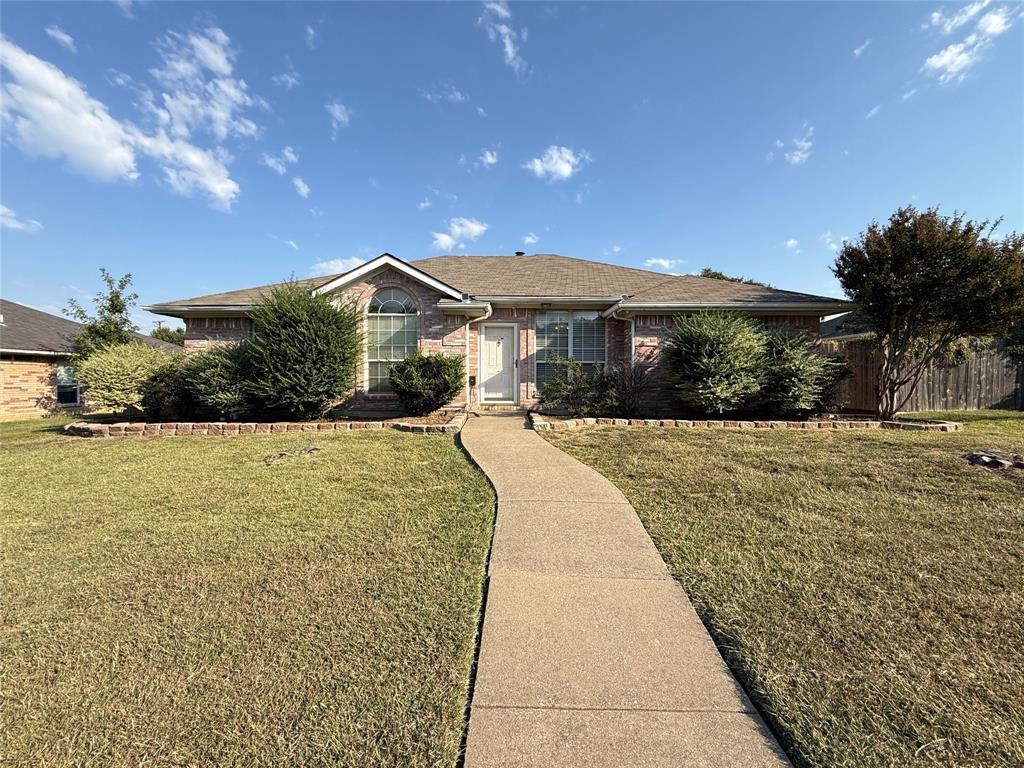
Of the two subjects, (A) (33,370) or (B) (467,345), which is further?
(A) (33,370)

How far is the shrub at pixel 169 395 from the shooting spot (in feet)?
32.5

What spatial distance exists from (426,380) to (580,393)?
3.78 m

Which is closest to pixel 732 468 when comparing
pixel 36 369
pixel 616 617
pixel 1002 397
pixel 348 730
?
pixel 616 617

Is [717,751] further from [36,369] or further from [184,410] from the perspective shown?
[36,369]

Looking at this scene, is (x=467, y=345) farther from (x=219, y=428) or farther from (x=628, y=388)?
(x=219, y=428)

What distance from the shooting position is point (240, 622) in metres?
A: 2.45

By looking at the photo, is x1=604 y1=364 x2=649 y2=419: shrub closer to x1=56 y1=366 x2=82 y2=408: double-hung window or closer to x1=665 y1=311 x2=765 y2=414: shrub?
x1=665 y1=311 x2=765 y2=414: shrub

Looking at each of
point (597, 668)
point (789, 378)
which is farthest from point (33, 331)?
point (789, 378)

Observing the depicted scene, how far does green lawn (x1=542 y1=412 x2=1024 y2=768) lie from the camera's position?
1783 millimetres

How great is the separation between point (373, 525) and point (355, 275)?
8.36 meters

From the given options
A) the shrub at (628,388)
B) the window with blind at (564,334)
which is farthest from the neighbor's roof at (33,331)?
the shrub at (628,388)

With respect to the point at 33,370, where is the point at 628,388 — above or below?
below

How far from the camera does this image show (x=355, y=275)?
10.7 metres

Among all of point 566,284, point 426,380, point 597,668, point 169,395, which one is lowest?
point 597,668
